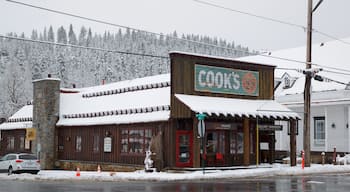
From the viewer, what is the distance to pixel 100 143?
1447 inches

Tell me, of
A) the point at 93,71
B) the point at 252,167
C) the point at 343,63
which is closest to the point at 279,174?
the point at 252,167

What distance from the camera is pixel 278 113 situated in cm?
3322

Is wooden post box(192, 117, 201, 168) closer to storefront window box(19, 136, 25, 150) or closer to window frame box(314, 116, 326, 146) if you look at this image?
window frame box(314, 116, 326, 146)

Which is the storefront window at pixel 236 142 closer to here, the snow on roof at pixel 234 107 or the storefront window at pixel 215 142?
the storefront window at pixel 215 142

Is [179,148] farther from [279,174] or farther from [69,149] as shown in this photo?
[69,149]

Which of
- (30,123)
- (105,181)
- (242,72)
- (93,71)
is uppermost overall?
(93,71)

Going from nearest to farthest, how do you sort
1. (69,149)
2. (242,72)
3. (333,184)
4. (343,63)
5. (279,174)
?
(333,184) < (279,174) < (242,72) < (69,149) < (343,63)

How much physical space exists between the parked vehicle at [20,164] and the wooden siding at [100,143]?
14.7 ft

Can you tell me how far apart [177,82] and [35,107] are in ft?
52.3

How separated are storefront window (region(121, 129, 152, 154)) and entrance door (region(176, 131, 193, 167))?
2.31 meters

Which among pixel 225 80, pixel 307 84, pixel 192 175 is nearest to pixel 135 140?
pixel 225 80

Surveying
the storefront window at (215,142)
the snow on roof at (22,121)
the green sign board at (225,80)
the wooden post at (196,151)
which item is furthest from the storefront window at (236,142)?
the snow on roof at (22,121)

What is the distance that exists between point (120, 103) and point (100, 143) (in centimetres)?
294

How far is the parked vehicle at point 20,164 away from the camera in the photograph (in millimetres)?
33719
